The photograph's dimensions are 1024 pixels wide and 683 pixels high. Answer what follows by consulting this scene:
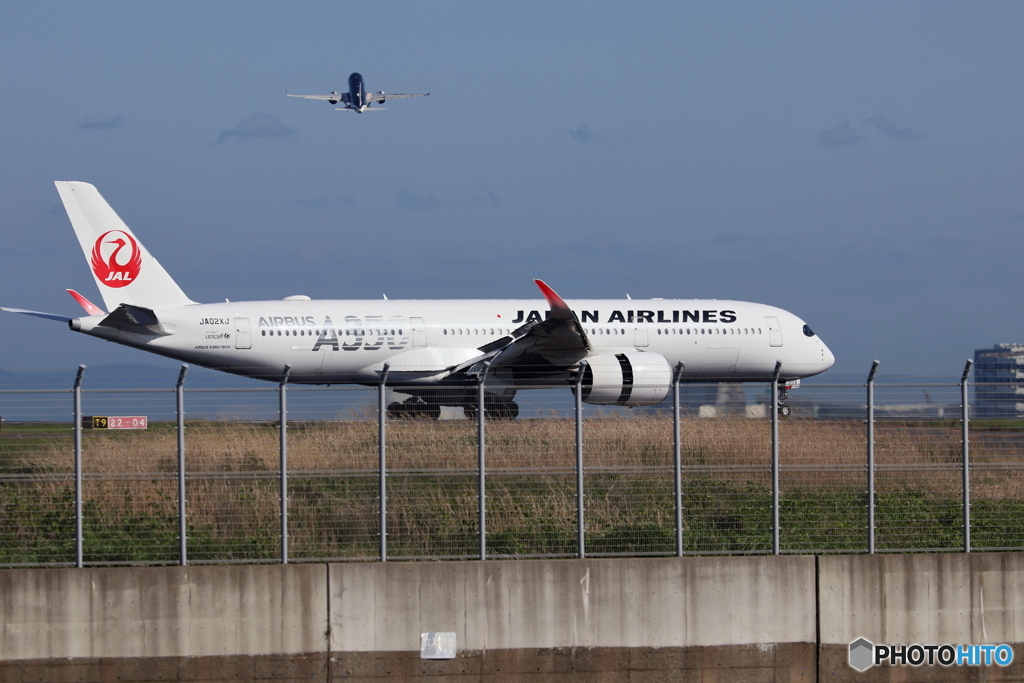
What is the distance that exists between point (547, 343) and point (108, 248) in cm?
1217

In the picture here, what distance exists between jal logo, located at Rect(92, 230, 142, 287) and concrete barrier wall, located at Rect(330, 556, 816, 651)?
2075cm

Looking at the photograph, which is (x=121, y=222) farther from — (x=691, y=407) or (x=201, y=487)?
(x=691, y=407)

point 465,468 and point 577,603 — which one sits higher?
point 465,468

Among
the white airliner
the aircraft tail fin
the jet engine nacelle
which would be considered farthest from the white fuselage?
the jet engine nacelle

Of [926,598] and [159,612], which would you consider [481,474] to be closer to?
[159,612]

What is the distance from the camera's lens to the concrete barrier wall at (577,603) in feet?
38.3

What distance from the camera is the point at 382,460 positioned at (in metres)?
11.8

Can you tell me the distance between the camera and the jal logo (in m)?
30.0

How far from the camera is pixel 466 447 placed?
12.4 meters

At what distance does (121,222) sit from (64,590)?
2073 centimetres

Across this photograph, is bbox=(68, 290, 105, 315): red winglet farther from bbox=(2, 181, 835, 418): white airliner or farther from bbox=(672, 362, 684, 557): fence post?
bbox=(672, 362, 684, 557): fence post

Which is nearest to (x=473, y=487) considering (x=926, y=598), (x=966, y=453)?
(x=926, y=598)

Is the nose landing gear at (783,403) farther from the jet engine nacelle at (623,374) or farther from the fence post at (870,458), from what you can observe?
the jet engine nacelle at (623,374)

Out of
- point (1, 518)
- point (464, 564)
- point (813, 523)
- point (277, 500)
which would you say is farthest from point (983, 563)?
point (1, 518)
